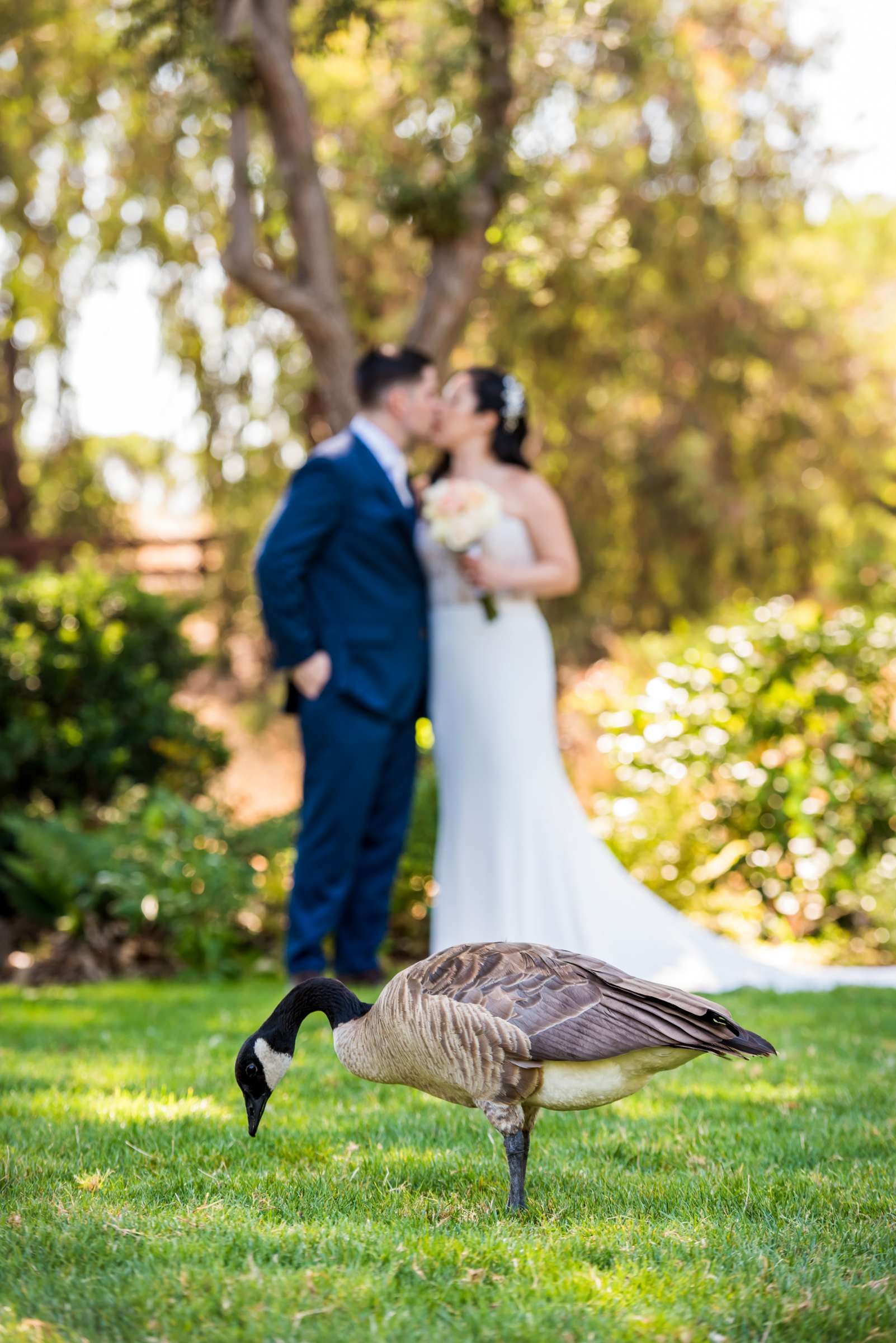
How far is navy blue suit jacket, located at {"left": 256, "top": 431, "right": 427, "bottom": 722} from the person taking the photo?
591cm

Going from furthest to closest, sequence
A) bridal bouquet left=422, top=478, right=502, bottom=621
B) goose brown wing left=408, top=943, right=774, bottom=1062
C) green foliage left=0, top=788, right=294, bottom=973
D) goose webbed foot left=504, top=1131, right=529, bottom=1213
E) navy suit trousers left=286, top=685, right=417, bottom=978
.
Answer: green foliage left=0, top=788, right=294, bottom=973 → navy suit trousers left=286, top=685, right=417, bottom=978 → bridal bouquet left=422, top=478, right=502, bottom=621 → goose webbed foot left=504, top=1131, right=529, bottom=1213 → goose brown wing left=408, top=943, right=774, bottom=1062

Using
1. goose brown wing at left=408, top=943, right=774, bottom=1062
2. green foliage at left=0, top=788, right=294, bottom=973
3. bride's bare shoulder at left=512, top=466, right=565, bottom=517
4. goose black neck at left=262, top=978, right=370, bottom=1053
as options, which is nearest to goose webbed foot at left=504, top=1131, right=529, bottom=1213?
goose brown wing at left=408, top=943, right=774, bottom=1062

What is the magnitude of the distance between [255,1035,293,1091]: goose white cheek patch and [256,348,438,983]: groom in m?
2.95

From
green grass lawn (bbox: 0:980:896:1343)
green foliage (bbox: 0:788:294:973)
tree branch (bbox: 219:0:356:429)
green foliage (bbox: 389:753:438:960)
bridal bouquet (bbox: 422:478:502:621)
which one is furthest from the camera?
green foliage (bbox: 389:753:438:960)

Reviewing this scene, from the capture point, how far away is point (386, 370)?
20.7 feet

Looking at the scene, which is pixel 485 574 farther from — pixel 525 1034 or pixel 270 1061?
pixel 525 1034

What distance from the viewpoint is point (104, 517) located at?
14000 mm

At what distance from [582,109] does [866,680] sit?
4.56 m

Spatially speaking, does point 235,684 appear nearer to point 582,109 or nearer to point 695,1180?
point 582,109

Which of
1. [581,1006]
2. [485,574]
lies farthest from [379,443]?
[581,1006]

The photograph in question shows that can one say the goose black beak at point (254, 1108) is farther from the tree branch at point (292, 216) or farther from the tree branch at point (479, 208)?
the tree branch at point (479, 208)

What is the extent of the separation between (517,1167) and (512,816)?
3319mm

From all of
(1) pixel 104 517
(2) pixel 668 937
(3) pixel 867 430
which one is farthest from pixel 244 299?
(3) pixel 867 430

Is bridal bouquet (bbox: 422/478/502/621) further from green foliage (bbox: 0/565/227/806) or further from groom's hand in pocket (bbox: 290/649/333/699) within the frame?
green foliage (bbox: 0/565/227/806)
